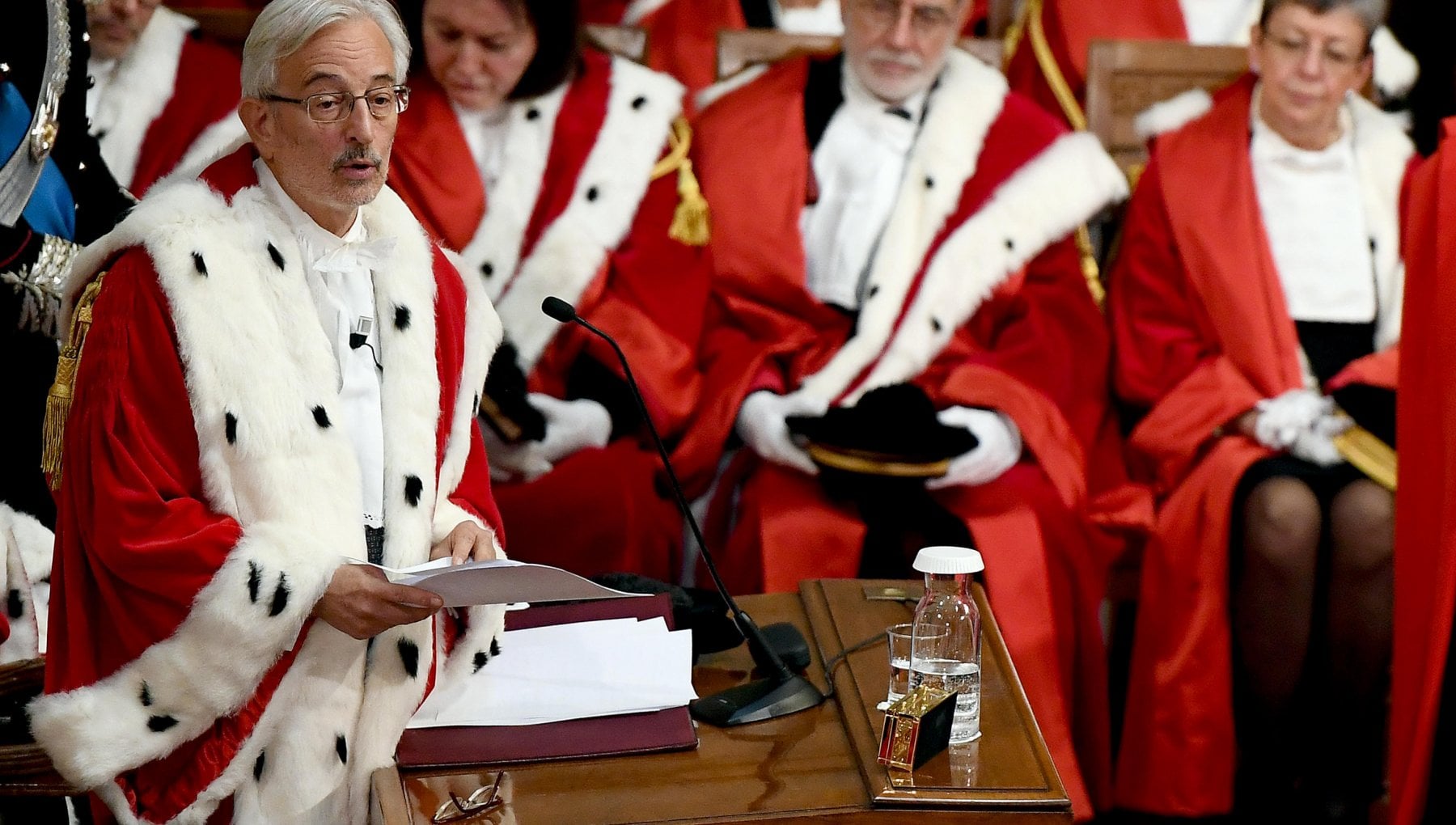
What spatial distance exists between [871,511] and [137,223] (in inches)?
65.7

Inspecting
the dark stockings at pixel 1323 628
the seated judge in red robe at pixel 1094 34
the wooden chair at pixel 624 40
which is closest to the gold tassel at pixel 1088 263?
the seated judge in red robe at pixel 1094 34

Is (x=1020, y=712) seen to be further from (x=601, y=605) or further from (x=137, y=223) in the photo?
(x=137, y=223)

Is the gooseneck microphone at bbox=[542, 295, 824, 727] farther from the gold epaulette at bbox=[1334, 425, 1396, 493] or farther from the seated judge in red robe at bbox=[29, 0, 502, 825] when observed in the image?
the gold epaulette at bbox=[1334, 425, 1396, 493]

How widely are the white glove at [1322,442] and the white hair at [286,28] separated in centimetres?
215

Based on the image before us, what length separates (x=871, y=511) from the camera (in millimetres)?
3156

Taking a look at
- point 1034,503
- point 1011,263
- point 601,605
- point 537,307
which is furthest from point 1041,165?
point 601,605

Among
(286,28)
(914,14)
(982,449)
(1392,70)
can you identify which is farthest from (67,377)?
(1392,70)

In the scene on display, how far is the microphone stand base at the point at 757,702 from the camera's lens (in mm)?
1875

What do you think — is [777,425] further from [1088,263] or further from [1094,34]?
[1094,34]

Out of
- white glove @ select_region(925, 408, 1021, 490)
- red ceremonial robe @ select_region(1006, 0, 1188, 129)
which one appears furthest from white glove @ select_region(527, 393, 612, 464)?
red ceremonial robe @ select_region(1006, 0, 1188, 129)

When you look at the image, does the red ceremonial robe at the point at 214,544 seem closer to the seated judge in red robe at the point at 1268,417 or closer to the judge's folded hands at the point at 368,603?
the judge's folded hands at the point at 368,603

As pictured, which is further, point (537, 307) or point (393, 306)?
point (537, 307)

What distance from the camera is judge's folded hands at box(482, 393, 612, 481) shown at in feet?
10.4

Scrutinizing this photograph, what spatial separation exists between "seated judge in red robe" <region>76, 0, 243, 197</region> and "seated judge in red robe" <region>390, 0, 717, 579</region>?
40 centimetres
